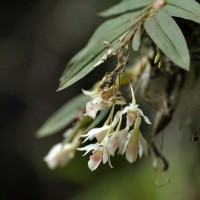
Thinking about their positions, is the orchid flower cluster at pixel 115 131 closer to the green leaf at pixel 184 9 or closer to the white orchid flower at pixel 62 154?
the green leaf at pixel 184 9

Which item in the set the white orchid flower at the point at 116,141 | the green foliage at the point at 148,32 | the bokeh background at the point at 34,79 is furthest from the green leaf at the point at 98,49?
the bokeh background at the point at 34,79

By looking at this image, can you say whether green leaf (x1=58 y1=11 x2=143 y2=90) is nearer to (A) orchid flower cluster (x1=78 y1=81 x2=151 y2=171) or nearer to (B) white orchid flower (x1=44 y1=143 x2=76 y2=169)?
(A) orchid flower cluster (x1=78 y1=81 x2=151 y2=171)

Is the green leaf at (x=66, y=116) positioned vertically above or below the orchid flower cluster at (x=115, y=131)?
below

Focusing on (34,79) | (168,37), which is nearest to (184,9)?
(168,37)

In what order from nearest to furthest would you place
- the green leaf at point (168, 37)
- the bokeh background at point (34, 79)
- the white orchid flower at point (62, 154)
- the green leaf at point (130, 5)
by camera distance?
1. the green leaf at point (168, 37)
2. the green leaf at point (130, 5)
3. the white orchid flower at point (62, 154)
4. the bokeh background at point (34, 79)

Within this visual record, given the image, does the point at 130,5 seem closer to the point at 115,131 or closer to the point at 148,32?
the point at 148,32

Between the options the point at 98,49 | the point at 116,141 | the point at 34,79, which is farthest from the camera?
the point at 34,79
